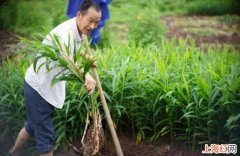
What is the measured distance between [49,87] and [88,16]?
0.40 metres

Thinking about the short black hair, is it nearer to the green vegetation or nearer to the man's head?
the man's head

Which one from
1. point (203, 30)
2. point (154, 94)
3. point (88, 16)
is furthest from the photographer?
point (203, 30)

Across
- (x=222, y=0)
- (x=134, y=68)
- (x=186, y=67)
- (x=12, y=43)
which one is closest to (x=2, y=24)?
(x=12, y=43)

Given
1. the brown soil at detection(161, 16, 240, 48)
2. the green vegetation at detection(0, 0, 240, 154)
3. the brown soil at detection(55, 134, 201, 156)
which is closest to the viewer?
the green vegetation at detection(0, 0, 240, 154)

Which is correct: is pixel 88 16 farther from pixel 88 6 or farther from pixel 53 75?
pixel 53 75

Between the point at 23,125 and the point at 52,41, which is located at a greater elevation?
the point at 52,41

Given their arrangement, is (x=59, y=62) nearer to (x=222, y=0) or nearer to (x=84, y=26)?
(x=84, y=26)

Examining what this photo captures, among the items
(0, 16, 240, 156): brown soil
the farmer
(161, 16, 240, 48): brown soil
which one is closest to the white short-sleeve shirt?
the farmer

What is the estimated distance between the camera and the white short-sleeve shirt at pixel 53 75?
270 cm

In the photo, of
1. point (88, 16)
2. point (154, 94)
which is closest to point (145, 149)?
point (154, 94)

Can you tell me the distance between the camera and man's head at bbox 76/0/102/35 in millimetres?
2660

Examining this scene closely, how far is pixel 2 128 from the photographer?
127 inches

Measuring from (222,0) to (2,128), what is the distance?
192 cm

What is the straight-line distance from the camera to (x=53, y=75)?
8.99ft
